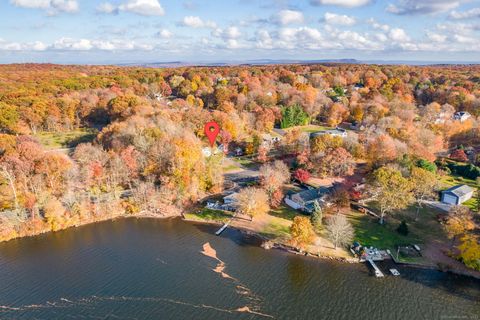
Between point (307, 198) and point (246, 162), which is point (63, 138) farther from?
point (307, 198)

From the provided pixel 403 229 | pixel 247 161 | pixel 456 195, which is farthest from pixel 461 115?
pixel 403 229

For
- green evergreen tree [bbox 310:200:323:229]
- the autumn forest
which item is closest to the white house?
the autumn forest

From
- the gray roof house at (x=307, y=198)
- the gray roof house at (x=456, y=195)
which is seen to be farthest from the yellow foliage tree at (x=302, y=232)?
the gray roof house at (x=456, y=195)

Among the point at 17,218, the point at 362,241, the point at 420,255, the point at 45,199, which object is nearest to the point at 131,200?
the point at 45,199

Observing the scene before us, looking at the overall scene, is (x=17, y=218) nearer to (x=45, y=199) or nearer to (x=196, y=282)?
(x=45, y=199)

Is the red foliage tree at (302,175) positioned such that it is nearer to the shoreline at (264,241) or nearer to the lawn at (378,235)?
the lawn at (378,235)

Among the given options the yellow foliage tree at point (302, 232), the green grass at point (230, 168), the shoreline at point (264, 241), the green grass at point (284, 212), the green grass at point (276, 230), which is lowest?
the shoreline at point (264, 241)
